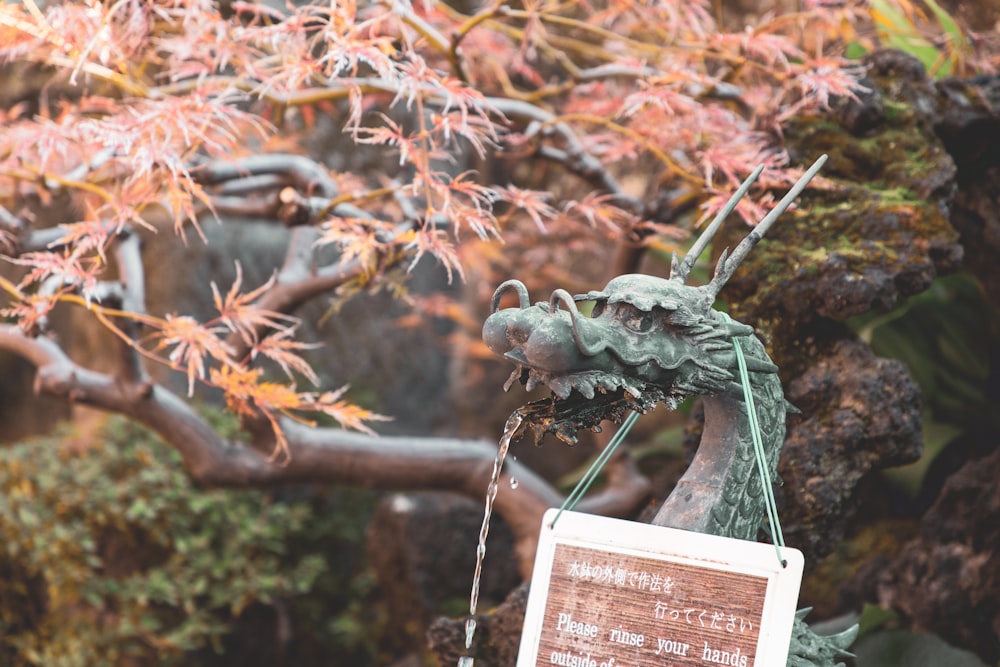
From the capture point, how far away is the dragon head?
46.7 inches

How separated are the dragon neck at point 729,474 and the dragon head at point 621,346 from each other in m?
0.07

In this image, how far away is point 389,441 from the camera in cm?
264

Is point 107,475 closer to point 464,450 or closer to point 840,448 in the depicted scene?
point 464,450

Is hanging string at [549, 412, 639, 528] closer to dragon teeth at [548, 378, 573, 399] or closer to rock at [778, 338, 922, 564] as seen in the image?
dragon teeth at [548, 378, 573, 399]

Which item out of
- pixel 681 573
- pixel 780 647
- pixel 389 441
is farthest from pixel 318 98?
pixel 780 647

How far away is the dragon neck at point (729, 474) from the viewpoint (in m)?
1.46

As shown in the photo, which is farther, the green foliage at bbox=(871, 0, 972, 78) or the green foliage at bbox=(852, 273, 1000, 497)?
the green foliage at bbox=(852, 273, 1000, 497)

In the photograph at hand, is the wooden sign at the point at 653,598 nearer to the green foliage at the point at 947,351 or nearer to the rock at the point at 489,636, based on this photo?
the rock at the point at 489,636

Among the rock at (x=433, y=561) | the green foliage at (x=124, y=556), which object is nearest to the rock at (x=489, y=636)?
the rock at (x=433, y=561)

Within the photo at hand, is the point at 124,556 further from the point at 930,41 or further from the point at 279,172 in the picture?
the point at 930,41

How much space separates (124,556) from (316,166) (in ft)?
5.73

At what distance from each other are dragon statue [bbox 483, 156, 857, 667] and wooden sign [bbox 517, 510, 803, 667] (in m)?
0.16

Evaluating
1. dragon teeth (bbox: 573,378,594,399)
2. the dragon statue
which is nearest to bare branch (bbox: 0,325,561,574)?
the dragon statue

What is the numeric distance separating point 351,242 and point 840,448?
1.17m
